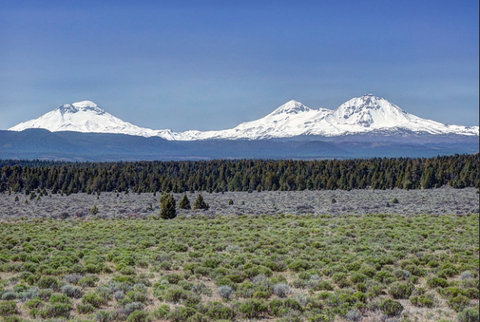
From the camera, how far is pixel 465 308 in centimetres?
1245

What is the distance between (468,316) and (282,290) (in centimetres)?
505

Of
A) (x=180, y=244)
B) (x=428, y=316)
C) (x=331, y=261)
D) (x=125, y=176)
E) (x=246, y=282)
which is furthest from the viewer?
(x=125, y=176)

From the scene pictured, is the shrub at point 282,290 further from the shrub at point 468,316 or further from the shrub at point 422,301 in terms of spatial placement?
the shrub at point 468,316

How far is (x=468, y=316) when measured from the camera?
11719mm

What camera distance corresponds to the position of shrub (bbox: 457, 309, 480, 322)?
37.9 ft

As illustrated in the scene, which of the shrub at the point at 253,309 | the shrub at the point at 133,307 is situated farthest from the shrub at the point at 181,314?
the shrub at the point at 253,309

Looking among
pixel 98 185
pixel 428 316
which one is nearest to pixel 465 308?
→ pixel 428 316

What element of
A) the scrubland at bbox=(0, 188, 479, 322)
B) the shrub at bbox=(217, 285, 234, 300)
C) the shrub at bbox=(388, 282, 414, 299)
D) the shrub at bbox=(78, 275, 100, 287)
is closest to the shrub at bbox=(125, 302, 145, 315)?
the scrubland at bbox=(0, 188, 479, 322)

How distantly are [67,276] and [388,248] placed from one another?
13885 mm

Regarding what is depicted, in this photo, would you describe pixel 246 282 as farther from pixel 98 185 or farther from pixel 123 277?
pixel 98 185

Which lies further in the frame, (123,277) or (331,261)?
(331,261)

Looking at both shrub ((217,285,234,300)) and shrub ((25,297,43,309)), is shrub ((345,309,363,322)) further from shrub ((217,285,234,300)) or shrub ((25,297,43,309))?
shrub ((25,297,43,309))

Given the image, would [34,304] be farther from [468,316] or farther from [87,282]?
[468,316]

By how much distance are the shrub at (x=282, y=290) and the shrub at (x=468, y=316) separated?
475cm
